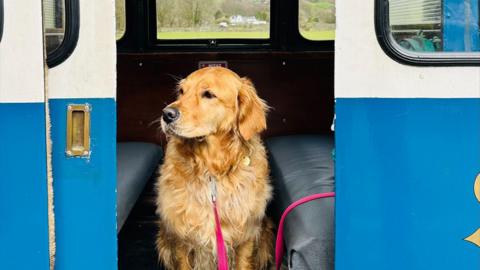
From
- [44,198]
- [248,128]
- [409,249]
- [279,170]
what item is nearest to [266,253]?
[279,170]

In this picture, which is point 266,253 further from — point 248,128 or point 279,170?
point 248,128

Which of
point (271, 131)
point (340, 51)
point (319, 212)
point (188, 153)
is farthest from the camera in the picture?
point (271, 131)

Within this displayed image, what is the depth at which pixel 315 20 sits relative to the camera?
4.27 metres

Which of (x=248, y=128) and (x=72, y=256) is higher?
(x=248, y=128)

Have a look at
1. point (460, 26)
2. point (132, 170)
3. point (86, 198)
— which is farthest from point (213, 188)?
point (460, 26)

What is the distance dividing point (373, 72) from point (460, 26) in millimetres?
331

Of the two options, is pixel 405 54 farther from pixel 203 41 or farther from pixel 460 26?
pixel 203 41

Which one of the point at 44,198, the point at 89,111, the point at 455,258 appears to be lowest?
the point at 455,258

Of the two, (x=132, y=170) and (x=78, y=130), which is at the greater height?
(x=78, y=130)

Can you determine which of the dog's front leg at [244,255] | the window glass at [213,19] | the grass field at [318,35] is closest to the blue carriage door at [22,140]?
the dog's front leg at [244,255]

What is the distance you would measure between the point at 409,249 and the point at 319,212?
60 centimetres

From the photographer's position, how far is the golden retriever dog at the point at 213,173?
2805mm

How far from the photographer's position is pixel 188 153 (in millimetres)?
2846

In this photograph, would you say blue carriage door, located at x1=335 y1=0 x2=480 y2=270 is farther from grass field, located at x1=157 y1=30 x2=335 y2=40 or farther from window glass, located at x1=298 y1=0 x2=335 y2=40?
grass field, located at x1=157 y1=30 x2=335 y2=40
